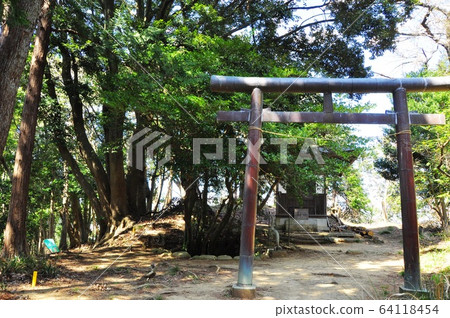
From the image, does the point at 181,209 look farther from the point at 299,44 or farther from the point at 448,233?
the point at 448,233

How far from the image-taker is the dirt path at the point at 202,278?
562 cm

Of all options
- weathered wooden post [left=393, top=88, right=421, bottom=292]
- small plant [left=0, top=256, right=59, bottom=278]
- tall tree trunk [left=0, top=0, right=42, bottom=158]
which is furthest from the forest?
weathered wooden post [left=393, top=88, right=421, bottom=292]

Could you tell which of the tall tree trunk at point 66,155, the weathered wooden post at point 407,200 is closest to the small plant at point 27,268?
the tall tree trunk at point 66,155

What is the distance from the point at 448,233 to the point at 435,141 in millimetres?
3900

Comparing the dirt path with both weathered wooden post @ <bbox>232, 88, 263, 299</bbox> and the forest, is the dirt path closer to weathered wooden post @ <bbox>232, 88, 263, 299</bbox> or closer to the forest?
weathered wooden post @ <bbox>232, 88, 263, 299</bbox>

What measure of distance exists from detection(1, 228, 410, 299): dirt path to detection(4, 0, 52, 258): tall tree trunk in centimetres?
119

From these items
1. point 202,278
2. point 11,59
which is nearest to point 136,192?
point 202,278

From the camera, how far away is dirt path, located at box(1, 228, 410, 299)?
562cm

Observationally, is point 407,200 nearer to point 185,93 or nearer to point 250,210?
point 250,210

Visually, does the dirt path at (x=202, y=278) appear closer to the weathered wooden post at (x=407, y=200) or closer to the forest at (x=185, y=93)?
the weathered wooden post at (x=407, y=200)

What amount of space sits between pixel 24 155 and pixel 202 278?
538 centimetres

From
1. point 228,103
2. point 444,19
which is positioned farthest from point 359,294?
point 444,19

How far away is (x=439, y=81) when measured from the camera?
5.78 metres

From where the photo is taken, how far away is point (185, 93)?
8641 mm
